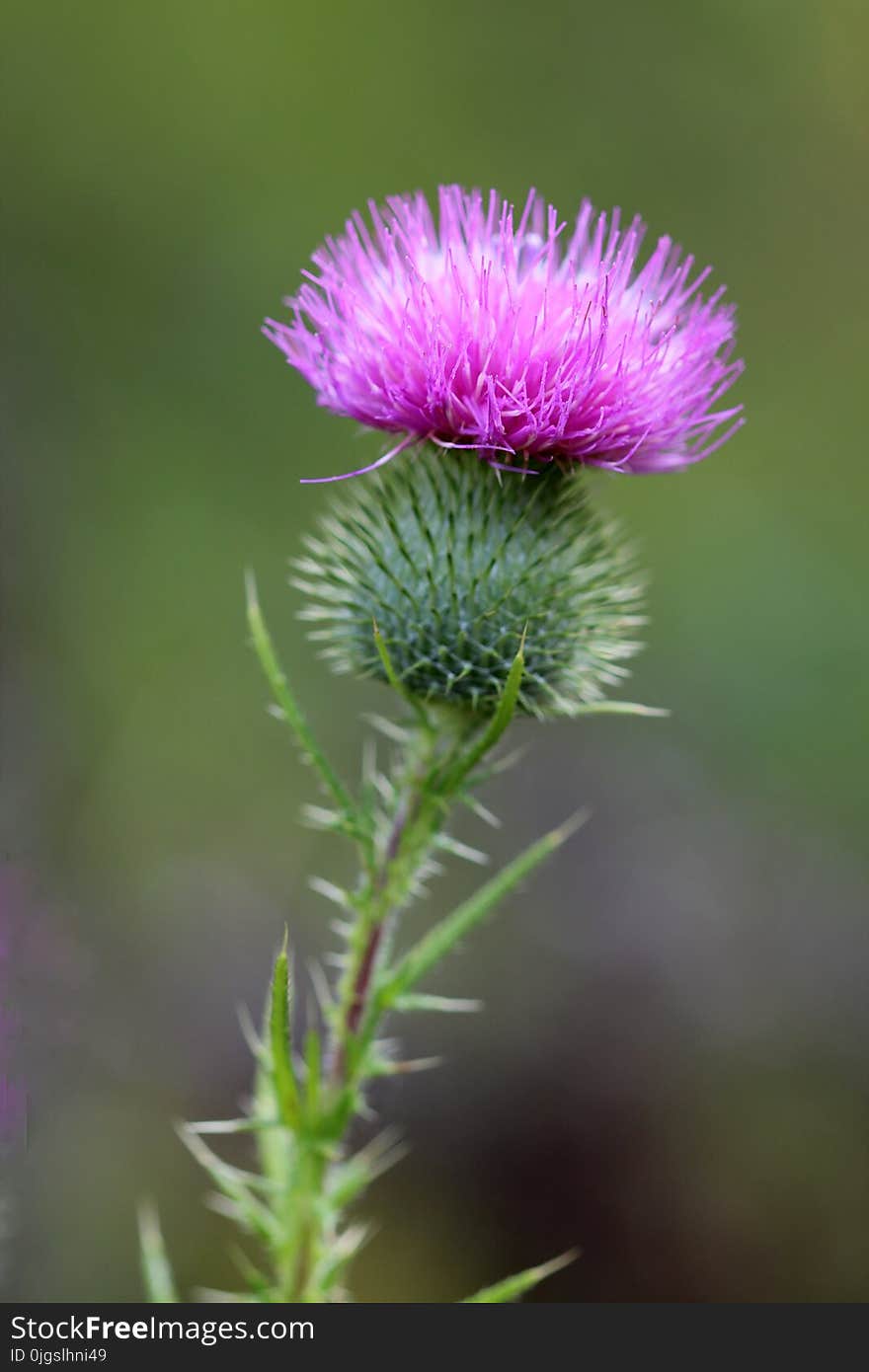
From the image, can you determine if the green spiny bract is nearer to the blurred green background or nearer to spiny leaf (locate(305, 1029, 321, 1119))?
spiny leaf (locate(305, 1029, 321, 1119))

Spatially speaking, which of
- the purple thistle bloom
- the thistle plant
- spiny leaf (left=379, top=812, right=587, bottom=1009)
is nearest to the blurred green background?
the thistle plant

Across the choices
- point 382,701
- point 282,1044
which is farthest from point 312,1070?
point 382,701

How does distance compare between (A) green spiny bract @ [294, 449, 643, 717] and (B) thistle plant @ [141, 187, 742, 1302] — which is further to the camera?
(A) green spiny bract @ [294, 449, 643, 717]

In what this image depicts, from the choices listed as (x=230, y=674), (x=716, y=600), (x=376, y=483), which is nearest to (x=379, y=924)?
(x=376, y=483)

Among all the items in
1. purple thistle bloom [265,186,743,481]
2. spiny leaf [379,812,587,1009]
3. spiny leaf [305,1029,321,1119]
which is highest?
purple thistle bloom [265,186,743,481]

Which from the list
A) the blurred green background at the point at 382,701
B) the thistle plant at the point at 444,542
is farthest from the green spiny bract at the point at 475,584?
the blurred green background at the point at 382,701

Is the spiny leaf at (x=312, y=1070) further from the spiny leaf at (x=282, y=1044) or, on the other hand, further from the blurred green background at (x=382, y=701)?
the blurred green background at (x=382, y=701)
